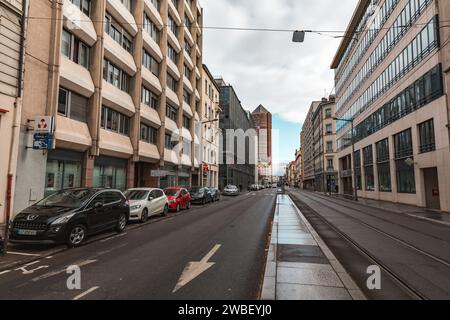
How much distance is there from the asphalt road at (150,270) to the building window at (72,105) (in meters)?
8.70

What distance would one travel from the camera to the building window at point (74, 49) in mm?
15234

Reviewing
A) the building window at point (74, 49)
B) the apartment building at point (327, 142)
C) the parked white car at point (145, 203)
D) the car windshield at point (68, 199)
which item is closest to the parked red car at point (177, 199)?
the parked white car at point (145, 203)

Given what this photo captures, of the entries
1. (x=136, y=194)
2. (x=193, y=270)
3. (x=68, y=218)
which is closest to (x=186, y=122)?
(x=136, y=194)

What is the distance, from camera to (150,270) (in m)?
5.98

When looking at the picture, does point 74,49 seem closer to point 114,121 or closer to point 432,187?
point 114,121

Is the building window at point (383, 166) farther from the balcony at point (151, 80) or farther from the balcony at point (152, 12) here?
the balcony at point (152, 12)

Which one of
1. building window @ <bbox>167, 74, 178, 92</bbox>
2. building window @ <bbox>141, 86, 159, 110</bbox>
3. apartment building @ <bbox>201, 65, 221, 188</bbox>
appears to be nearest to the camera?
building window @ <bbox>141, 86, 159, 110</bbox>

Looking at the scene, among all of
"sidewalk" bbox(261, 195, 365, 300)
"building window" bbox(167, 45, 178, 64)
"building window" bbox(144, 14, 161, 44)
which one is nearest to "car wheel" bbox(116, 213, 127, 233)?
"sidewalk" bbox(261, 195, 365, 300)

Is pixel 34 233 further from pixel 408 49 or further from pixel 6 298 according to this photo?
pixel 408 49

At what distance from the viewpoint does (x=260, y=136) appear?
171 meters

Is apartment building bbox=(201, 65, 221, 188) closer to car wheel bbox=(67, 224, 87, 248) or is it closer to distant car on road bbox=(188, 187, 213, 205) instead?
distant car on road bbox=(188, 187, 213, 205)

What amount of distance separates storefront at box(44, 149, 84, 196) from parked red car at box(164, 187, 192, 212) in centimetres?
534

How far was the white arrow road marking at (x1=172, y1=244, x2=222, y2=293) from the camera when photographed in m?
5.19

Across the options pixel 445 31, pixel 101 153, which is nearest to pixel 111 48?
pixel 101 153
